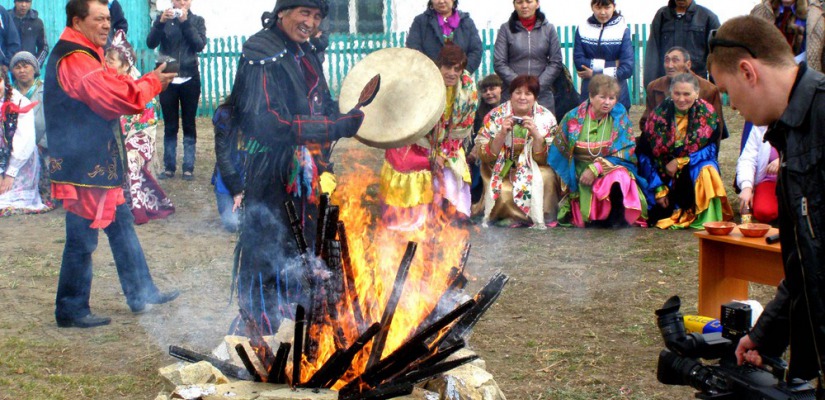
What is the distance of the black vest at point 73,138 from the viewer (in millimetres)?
5199

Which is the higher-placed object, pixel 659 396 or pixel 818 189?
pixel 818 189

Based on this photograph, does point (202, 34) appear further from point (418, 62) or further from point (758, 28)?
point (758, 28)

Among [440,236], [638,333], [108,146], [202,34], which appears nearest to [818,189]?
[638,333]

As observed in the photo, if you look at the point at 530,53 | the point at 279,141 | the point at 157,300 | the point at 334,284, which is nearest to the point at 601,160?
the point at 530,53

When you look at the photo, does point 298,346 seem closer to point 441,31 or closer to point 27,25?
point 441,31

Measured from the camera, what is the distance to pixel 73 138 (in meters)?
5.22

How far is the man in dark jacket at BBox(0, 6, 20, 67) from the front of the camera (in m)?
11.1

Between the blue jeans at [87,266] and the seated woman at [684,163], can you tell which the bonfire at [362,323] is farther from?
the seated woman at [684,163]

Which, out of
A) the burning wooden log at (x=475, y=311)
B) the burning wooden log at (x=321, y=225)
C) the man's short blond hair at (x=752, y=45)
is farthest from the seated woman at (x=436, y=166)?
the man's short blond hair at (x=752, y=45)

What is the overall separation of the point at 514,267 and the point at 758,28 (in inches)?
173

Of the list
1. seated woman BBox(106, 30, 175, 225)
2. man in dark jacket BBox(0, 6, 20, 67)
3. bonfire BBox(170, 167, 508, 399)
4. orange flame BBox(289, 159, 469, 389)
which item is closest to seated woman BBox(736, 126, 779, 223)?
orange flame BBox(289, 159, 469, 389)

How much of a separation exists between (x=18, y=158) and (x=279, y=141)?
577 centimetres

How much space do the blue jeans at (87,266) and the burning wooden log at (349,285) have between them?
239 centimetres

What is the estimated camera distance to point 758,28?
8.89ft
